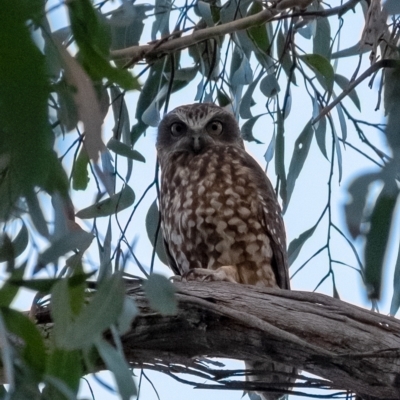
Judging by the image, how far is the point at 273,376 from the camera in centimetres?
179

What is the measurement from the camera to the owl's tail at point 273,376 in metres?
→ 1.39

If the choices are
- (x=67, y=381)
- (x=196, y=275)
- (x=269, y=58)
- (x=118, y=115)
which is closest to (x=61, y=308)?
(x=67, y=381)

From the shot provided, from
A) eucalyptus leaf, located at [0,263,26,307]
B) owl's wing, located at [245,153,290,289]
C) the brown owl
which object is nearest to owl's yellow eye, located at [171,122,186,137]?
the brown owl

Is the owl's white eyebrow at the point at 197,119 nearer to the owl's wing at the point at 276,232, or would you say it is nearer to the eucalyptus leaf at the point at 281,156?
the owl's wing at the point at 276,232

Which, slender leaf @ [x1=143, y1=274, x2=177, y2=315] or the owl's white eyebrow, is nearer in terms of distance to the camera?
slender leaf @ [x1=143, y1=274, x2=177, y2=315]

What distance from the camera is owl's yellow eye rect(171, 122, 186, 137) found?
9.08 ft

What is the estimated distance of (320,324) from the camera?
1.46m

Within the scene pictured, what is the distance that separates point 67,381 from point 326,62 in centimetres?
118

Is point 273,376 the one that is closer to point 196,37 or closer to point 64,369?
point 196,37

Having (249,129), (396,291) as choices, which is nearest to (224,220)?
(249,129)

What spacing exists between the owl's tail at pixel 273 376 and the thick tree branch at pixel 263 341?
4 cm

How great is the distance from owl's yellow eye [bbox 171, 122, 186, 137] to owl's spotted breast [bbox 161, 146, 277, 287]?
282mm

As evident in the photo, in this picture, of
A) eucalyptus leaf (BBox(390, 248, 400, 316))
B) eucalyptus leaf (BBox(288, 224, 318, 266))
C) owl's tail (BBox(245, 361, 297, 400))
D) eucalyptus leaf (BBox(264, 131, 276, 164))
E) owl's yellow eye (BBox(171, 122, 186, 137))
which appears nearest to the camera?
owl's tail (BBox(245, 361, 297, 400))

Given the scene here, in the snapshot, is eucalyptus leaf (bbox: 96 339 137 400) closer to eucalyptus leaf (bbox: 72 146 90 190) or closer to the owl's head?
eucalyptus leaf (bbox: 72 146 90 190)
